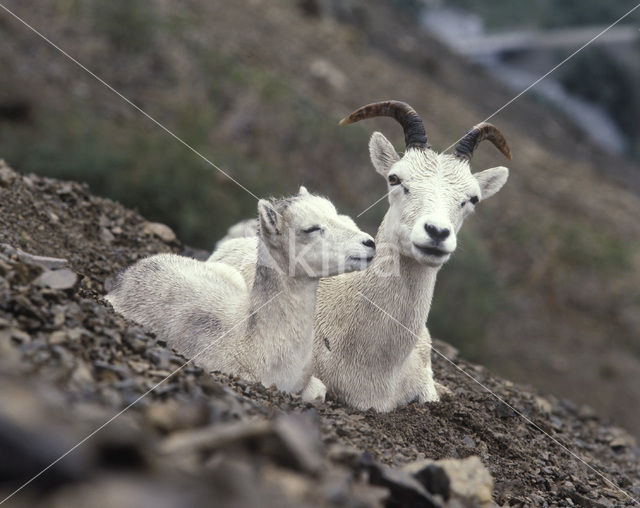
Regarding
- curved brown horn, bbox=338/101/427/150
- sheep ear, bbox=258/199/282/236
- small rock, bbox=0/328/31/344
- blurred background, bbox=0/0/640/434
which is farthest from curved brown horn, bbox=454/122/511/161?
blurred background, bbox=0/0/640/434

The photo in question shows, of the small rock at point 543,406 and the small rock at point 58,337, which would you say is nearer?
the small rock at point 58,337

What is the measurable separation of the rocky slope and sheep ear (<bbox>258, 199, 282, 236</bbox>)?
4.91 ft

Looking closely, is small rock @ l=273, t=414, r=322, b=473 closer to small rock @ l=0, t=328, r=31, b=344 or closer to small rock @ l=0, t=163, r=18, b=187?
small rock @ l=0, t=328, r=31, b=344

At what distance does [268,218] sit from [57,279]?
1.99m

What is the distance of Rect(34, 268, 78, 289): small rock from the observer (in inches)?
248

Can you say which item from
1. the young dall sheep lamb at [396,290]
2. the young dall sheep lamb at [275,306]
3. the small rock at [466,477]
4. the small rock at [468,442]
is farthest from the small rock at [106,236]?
the small rock at [466,477]

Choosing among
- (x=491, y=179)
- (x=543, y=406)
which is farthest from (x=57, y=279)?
(x=543, y=406)

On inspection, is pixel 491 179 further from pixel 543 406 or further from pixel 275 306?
pixel 543 406

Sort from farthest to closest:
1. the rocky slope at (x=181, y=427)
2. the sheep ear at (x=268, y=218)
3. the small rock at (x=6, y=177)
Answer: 1. the small rock at (x=6, y=177)
2. the sheep ear at (x=268, y=218)
3. the rocky slope at (x=181, y=427)

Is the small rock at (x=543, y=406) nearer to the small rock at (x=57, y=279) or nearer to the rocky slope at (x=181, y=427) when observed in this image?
the rocky slope at (x=181, y=427)

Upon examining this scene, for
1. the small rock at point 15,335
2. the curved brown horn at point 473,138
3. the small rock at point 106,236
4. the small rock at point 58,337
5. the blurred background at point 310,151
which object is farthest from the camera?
the blurred background at point 310,151

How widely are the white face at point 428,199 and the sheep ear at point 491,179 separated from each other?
0.02m

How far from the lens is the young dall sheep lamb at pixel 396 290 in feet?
25.2

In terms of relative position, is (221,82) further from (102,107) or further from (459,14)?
(459,14)
